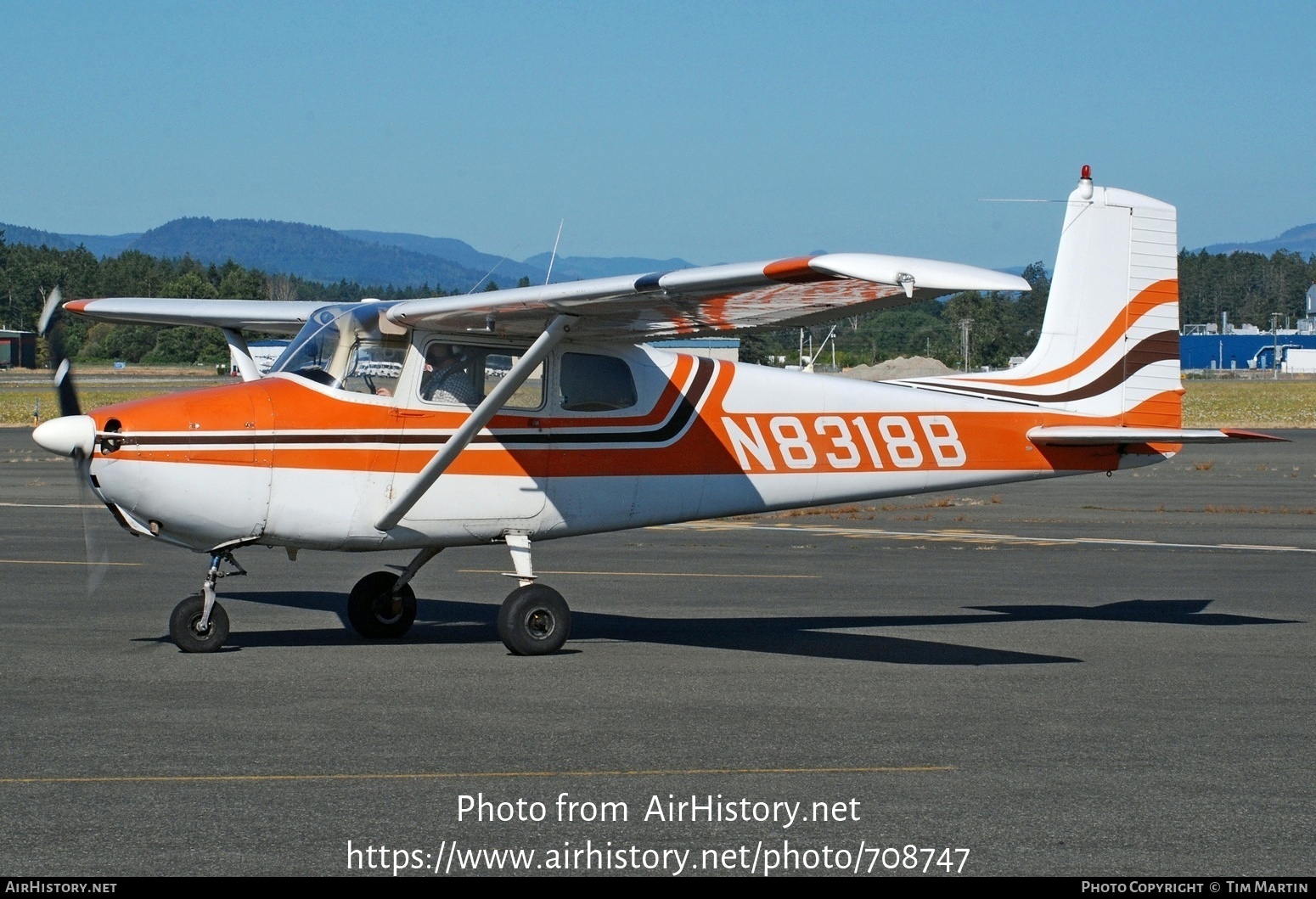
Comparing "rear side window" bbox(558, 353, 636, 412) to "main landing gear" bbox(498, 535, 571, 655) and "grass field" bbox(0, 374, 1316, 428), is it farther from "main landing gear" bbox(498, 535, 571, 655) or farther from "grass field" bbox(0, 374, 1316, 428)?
"grass field" bbox(0, 374, 1316, 428)

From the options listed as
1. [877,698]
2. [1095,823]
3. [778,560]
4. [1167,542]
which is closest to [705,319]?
[877,698]

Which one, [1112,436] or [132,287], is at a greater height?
[132,287]

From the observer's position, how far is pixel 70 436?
8789 mm

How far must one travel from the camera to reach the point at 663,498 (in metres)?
10.6

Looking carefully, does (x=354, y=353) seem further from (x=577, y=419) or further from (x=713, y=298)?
(x=713, y=298)

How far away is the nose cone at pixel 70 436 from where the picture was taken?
346 inches

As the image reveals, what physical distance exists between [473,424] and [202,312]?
3405 millimetres

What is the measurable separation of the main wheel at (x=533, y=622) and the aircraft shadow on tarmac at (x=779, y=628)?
1.38ft

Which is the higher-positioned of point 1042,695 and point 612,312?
point 612,312

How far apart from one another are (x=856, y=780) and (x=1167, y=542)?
12.0 metres

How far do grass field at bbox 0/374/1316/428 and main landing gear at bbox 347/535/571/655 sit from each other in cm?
3318

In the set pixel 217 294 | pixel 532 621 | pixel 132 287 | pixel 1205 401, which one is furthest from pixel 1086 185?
pixel 132 287

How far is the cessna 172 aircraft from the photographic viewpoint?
905cm

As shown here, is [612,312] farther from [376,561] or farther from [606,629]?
[376,561]
